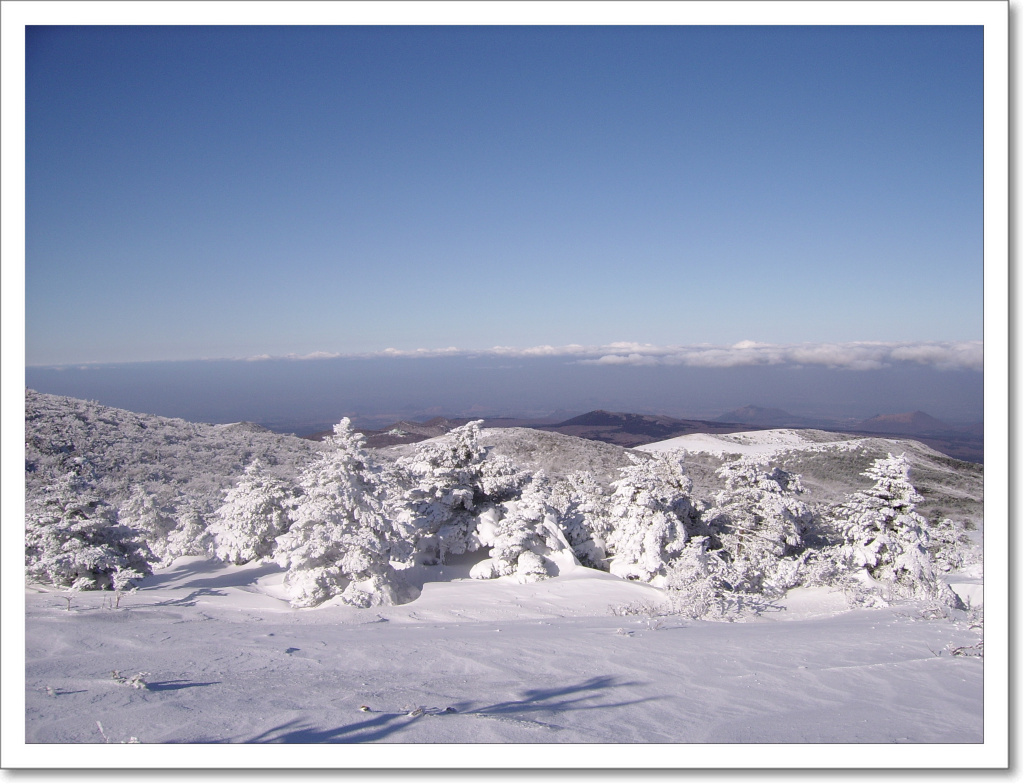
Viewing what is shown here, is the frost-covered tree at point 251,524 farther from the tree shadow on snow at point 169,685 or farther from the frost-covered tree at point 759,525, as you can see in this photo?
the frost-covered tree at point 759,525

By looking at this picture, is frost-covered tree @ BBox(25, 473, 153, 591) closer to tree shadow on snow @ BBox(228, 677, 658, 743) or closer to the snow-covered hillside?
the snow-covered hillside

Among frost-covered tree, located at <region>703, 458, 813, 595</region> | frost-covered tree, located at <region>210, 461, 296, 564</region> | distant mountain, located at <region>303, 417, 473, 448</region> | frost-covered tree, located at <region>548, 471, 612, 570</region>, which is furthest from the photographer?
frost-covered tree, located at <region>548, 471, 612, 570</region>

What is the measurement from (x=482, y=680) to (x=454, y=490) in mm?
12758

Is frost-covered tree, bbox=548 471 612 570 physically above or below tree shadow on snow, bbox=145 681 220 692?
below

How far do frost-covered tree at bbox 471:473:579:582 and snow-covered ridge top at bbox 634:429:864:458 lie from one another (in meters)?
31.6

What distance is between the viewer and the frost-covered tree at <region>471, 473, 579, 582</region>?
16.8 meters

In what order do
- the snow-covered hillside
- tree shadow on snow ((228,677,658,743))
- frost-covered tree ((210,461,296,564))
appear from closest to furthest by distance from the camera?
tree shadow on snow ((228,677,658,743))
the snow-covered hillside
frost-covered tree ((210,461,296,564))

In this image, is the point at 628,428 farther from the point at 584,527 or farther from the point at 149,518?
the point at 149,518

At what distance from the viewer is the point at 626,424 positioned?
163 feet

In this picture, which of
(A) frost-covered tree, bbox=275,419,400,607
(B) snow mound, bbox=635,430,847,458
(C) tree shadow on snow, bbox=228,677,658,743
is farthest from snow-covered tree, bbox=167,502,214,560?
(B) snow mound, bbox=635,430,847,458
